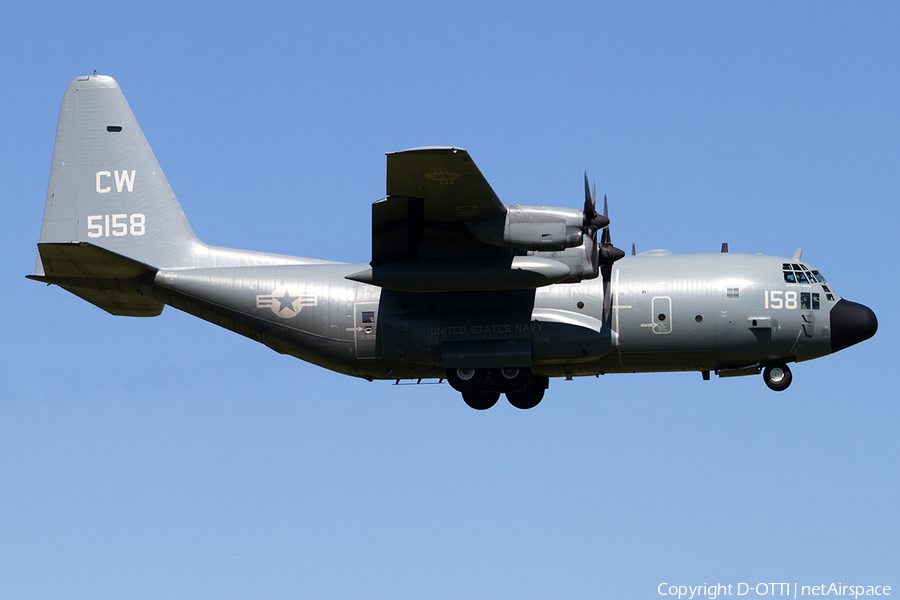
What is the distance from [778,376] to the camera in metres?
22.7

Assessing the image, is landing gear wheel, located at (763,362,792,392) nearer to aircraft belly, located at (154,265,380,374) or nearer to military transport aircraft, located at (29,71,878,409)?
military transport aircraft, located at (29,71,878,409)

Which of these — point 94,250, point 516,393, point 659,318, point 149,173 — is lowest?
point 516,393

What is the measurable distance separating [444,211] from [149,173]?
8.19m

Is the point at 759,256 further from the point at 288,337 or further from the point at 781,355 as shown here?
the point at 288,337

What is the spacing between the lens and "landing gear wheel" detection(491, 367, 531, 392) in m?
22.6

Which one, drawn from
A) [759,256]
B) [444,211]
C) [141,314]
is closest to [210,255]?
[141,314]

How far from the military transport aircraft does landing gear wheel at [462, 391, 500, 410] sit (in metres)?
0.05

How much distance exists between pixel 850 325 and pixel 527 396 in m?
6.74

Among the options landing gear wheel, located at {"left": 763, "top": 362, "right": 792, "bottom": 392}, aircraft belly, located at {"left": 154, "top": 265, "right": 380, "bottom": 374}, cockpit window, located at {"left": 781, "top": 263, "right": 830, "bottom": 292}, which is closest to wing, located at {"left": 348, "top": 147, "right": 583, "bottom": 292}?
aircraft belly, located at {"left": 154, "top": 265, "right": 380, "bottom": 374}

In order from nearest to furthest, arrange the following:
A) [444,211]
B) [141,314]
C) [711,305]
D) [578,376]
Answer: [444,211], [711,305], [578,376], [141,314]

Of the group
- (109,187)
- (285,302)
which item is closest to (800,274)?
(285,302)

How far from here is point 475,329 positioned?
74.4 feet

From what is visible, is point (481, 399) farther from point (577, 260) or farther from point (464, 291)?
point (577, 260)

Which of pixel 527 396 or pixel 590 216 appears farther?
pixel 527 396
